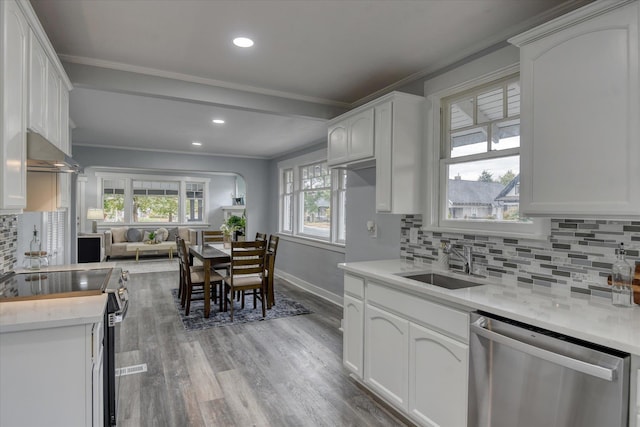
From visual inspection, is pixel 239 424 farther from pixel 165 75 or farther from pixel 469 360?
pixel 165 75

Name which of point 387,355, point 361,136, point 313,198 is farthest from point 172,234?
point 387,355

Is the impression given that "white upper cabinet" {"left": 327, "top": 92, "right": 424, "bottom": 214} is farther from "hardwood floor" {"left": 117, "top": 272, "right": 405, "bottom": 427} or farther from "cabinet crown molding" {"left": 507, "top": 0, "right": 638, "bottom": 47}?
"hardwood floor" {"left": 117, "top": 272, "right": 405, "bottom": 427}

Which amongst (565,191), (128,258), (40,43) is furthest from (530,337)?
(128,258)

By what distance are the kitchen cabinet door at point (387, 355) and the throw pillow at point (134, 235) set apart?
30.4 feet

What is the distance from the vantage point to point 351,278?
9.22 feet

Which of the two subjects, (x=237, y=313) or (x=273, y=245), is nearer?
(x=237, y=313)

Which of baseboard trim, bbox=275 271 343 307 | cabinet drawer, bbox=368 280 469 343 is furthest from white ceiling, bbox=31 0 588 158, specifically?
baseboard trim, bbox=275 271 343 307

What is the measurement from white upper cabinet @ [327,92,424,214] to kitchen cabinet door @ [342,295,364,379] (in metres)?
0.77

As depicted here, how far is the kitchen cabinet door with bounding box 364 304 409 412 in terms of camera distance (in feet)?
7.40

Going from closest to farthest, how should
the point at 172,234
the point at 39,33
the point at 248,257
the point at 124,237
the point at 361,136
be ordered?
the point at 39,33 < the point at 361,136 < the point at 248,257 < the point at 124,237 < the point at 172,234

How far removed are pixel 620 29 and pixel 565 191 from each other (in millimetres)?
726

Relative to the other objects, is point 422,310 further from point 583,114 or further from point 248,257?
point 248,257

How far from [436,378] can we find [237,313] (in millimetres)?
3172

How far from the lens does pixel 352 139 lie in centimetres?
321
